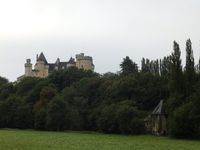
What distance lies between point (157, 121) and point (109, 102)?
1559 cm

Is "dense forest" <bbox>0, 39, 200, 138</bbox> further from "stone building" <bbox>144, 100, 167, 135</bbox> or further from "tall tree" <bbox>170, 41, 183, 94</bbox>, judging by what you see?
"stone building" <bbox>144, 100, 167, 135</bbox>

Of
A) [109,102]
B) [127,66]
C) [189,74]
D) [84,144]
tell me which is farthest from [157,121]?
[127,66]

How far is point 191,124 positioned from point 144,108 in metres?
33.2

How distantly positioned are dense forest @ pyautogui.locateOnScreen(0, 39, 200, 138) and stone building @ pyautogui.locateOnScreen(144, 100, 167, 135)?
1.88m

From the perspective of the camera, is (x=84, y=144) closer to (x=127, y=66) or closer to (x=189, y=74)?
(x=189, y=74)

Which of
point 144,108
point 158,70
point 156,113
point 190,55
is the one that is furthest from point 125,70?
point 190,55

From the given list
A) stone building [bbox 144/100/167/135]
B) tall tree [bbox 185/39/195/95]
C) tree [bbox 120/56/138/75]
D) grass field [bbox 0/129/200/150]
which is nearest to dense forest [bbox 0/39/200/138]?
tall tree [bbox 185/39/195/95]

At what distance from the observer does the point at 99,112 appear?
99375 millimetres

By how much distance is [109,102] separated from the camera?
105m

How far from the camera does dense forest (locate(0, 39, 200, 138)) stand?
7512 centimetres

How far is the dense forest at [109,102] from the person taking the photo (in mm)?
75125

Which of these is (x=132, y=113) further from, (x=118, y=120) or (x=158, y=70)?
(x=158, y=70)

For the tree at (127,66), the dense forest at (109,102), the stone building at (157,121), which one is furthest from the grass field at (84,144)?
the tree at (127,66)

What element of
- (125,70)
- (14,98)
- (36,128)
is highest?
(125,70)
